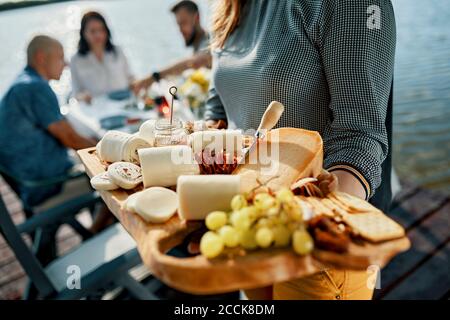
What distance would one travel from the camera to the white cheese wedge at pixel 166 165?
67cm

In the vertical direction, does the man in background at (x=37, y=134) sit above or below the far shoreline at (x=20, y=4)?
below

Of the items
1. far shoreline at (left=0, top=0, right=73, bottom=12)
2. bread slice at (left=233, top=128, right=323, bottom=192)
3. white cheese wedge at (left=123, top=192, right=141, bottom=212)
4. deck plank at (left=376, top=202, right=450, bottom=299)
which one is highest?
far shoreline at (left=0, top=0, right=73, bottom=12)

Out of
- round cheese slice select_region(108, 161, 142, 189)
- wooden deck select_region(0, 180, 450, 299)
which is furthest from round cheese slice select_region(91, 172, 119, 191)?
wooden deck select_region(0, 180, 450, 299)

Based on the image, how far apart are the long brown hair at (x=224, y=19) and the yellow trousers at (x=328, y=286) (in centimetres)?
60

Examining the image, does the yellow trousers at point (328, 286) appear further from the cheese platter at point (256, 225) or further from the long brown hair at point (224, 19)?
the long brown hair at point (224, 19)

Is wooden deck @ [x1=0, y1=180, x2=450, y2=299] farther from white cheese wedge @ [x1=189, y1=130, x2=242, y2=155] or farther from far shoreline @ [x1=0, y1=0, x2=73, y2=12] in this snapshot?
far shoreline @ [x1=0, y1=0, x2=73, y2=12]

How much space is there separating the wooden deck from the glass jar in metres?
1.12

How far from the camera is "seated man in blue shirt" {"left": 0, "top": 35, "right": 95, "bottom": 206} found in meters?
1.83

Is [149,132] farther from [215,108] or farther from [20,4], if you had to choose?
[20,4]

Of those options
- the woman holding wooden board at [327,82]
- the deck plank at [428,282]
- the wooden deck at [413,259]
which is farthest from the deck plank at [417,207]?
the woman holding wooden board at [327,82]

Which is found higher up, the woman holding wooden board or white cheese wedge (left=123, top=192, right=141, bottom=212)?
the woman holding wooden board

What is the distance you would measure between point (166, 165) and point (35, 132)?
147 centimetres

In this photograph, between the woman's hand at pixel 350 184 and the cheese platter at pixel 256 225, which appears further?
the woman's hand at pixel 350 184

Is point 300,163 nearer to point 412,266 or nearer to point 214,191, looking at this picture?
point 214,191
